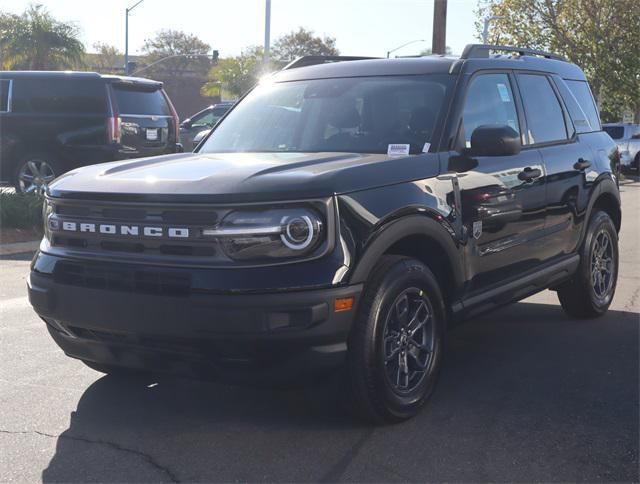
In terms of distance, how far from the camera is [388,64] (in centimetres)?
533

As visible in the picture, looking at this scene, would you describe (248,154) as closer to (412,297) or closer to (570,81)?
(412,297)

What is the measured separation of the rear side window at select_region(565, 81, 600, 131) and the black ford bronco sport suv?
962 mm

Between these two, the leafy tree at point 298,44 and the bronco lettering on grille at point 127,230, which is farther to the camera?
the leafy tree at point 298,44

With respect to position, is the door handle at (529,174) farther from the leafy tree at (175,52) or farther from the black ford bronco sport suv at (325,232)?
the leafy tree at (175,52)

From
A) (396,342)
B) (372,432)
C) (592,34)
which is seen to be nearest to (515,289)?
(396,342)

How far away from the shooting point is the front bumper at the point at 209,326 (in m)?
3.66

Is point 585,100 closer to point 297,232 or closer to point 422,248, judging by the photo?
point 422,248

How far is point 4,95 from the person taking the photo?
43.4ft

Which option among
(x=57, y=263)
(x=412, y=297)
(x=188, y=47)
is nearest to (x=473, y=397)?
(x=412, y=297)

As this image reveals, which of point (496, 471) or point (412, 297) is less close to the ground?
point (412, 297)

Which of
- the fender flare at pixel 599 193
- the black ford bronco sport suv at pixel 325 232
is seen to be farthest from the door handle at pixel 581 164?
the black ford bronco sport suv at pixel 325 232

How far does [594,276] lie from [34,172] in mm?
9142

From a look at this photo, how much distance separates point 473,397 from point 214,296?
5.72ft

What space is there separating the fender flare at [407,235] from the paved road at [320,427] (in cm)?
73
